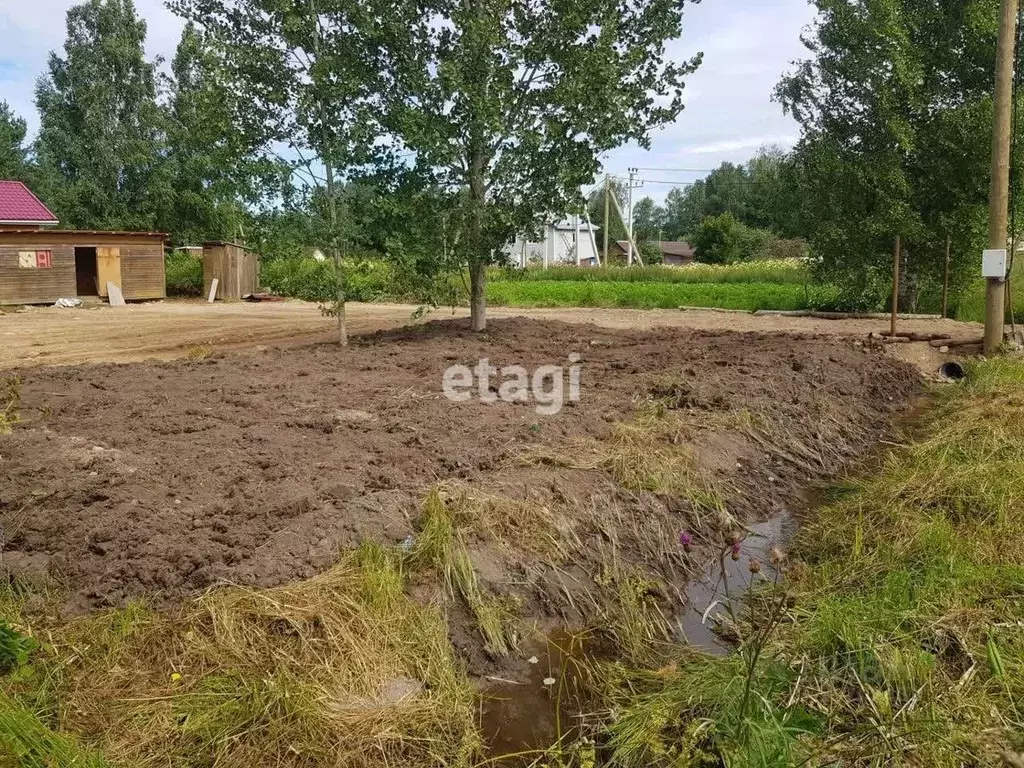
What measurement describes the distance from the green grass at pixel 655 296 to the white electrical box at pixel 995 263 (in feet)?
26.1

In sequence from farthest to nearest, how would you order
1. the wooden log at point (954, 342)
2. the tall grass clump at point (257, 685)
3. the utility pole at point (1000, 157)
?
1. the wooden log at point (954, 342)
2. the utility pole at point (1000, 157)
3. the tall grass clump at point (257, 685)

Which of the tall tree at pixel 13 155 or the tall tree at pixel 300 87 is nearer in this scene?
the tall tree at pixel 300 87

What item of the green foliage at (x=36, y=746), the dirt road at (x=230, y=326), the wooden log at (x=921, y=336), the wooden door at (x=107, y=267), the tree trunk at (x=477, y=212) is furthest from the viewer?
the wooden door at (x=107, y=267)

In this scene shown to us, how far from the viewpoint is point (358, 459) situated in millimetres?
5637

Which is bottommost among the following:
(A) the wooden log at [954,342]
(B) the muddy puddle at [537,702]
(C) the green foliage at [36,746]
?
(B) the muddy puddle at [537,702]

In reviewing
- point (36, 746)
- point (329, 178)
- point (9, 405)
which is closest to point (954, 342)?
point (329, 178)

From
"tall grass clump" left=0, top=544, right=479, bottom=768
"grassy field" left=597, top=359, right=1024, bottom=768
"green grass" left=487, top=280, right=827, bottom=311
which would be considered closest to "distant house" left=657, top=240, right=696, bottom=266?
"green grass" left=487, top=280, right=827, bottom=311

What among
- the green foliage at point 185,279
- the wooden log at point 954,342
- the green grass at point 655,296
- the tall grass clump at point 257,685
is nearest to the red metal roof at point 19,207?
the green foliage at point 185,279

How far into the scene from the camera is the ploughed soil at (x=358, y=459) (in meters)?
4.29

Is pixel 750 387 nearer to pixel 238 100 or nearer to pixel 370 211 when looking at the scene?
pixel 370 211

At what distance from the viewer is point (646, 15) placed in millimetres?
11805

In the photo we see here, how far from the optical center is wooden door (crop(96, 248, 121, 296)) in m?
24.3

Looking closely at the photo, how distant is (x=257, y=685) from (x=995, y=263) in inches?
429

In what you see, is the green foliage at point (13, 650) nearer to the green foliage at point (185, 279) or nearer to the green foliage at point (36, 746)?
the green foliage at point (36, 746)
